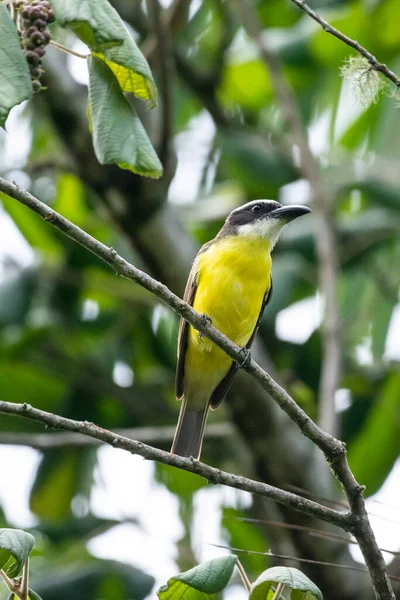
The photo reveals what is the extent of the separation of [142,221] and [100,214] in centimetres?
147

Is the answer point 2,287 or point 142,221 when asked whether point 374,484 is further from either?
point 2,287

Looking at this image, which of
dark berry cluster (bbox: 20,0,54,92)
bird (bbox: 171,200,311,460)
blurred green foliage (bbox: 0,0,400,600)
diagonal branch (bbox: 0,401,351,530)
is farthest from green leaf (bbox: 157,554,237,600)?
blurred green foliage (bbox: 0,0,400,600)

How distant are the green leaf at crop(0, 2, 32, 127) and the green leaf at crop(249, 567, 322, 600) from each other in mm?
1168

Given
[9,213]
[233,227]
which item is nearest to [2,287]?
[9,213]

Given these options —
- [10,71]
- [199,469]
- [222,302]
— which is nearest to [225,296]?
[222,302]

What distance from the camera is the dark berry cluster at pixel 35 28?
7.53ft

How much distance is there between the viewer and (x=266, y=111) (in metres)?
7.76

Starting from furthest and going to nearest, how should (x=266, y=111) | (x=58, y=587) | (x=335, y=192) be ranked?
1. (x=266, y=111)
2. (x=335, y=192)
3. (x=58, y=587)

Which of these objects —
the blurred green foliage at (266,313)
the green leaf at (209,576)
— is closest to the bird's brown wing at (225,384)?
the blurred green foliage at (266,313)

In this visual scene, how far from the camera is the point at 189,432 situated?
473 cm

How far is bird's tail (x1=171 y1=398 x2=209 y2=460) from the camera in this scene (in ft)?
15.2

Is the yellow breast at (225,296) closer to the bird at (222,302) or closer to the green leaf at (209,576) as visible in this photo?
the bird at (222,302)

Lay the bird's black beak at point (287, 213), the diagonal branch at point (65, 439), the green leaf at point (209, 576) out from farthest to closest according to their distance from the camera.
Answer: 1. the diagonal branch at point (65, 439)
2. the bird's black beak at point (287, 213)
3. the green leaf at point (209, 576)

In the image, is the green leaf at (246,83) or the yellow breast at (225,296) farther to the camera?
the green leaf at (246,83)
